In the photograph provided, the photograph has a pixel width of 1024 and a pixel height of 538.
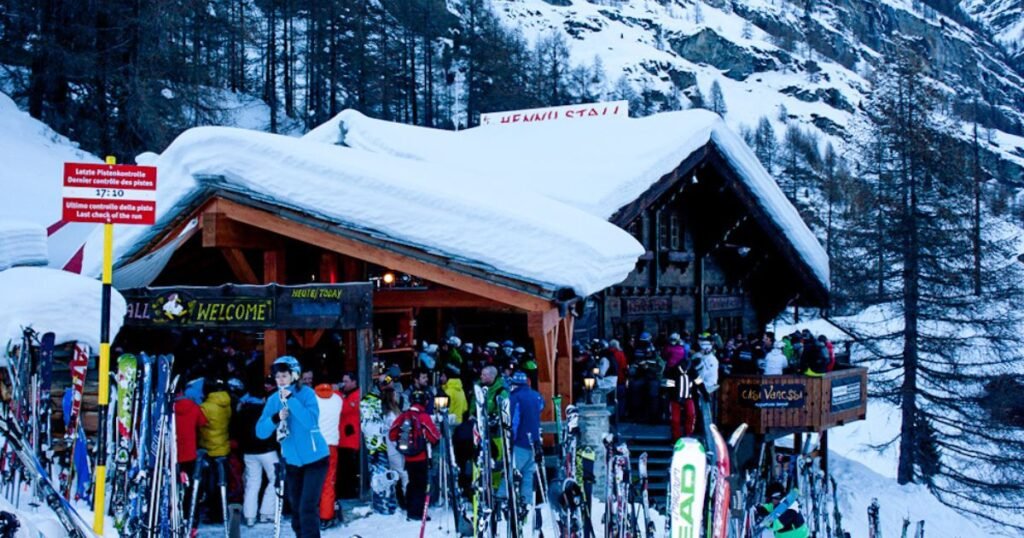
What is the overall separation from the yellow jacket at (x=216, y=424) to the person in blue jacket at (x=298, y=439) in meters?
1.61

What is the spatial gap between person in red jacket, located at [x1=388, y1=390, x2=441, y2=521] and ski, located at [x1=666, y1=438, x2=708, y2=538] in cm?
296

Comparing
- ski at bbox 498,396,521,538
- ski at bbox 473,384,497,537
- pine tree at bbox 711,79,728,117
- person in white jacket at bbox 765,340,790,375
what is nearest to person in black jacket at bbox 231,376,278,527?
ski at bbox 473,384,497,537

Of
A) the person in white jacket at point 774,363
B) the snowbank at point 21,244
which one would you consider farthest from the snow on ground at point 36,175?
the person in white jacket at point 774,363

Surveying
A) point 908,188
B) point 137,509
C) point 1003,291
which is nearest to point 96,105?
→ point 137,509

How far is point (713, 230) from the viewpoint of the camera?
20578 millimetres

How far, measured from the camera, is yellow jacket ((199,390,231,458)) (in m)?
8.54

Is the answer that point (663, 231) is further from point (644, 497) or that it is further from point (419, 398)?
point (644, 497)

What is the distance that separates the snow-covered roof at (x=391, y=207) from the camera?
33.5 feet

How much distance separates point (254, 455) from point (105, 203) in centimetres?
298

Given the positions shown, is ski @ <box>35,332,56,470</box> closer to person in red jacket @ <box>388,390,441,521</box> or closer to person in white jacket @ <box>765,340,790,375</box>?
person in red jacket @ <box>388,390,441,521</box>

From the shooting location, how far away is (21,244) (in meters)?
12.8

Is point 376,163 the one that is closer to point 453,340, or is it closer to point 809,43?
point 453,340

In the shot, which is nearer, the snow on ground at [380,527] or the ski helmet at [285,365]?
the ski helmet at [285,365]

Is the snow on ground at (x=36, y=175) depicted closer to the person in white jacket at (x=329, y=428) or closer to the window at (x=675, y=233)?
the person in white jacket at (x=329, y=428)
